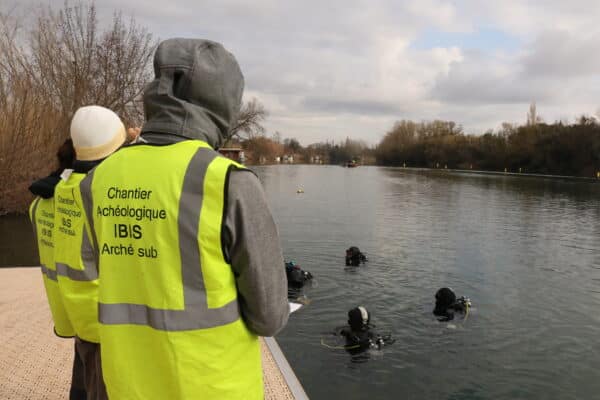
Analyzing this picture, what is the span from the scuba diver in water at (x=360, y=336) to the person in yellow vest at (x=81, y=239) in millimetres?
5098

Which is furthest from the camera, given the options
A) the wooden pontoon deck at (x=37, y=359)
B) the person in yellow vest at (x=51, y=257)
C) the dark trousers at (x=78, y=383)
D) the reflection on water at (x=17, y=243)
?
the reflection on water at (x=17, y=243)

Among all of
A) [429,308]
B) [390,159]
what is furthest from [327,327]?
[390,159]

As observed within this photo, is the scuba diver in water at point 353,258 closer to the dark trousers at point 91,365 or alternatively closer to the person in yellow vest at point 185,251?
the dark trousers at point 91,365

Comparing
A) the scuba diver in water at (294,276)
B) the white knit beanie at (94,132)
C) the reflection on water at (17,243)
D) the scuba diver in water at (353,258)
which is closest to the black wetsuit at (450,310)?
the scuba diver in water at (294,276)

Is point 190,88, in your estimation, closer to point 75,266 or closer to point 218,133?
point 218,133

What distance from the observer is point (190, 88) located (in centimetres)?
153

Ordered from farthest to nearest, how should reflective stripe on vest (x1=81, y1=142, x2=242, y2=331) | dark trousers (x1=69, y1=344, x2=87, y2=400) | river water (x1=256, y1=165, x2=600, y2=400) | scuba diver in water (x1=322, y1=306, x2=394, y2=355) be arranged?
scuba diver in water (x1=322, y1=306, x2=394, y2=355) < river water (x1=256, y1=165, x2=600, y2=400) < dark trousers (x1=69, y1=344, x2=87, y2=400) < reflective stripe on vest (x1=81, y1=142, x2=242, y2=331)

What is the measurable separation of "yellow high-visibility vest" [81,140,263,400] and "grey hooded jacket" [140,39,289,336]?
0.05m

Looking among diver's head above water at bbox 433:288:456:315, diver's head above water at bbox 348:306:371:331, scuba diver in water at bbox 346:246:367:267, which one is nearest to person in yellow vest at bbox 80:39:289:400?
diver's head above water at bbox 348:306:371:331

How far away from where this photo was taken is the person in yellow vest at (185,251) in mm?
1402

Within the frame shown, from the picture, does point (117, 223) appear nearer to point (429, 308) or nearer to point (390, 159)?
point (429, 308)

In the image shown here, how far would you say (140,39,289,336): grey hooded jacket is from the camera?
4.65 feet

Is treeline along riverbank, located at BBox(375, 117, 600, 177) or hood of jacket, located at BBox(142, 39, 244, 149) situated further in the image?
treeline along riverbank, located at BBox(375, 117, 600, 177)

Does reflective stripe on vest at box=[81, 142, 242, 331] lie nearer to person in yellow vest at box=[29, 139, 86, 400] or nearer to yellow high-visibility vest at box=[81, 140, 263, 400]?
yellow high-visibility vest at box=[81, 140, 263, 400]
